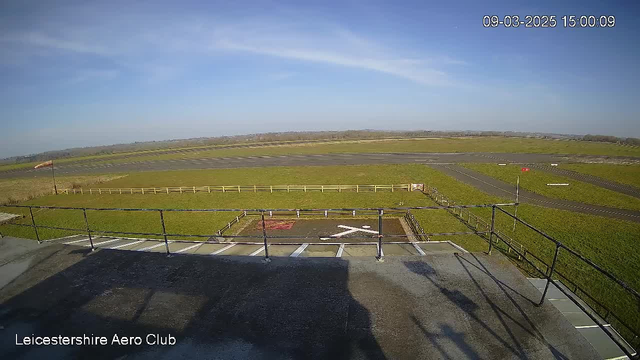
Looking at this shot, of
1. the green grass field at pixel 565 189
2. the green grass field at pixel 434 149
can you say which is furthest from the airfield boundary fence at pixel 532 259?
the green grass field at pixel 434 149

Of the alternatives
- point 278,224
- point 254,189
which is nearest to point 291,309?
point 278,224

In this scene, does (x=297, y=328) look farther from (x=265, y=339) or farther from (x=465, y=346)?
(x=465, y=346)

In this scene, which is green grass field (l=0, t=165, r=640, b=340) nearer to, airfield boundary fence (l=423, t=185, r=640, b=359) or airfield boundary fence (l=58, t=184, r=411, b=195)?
airfield boundary fence (l=423, t=185, r=640, b=359)

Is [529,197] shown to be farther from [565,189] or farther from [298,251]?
[298,251]

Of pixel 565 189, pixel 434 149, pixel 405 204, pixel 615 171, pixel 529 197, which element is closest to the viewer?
pixel 405 204

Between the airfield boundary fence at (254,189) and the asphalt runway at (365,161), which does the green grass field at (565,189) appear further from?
the airfield boundary fence at (254,189)

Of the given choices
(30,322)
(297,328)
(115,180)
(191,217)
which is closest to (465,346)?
(297,328)
